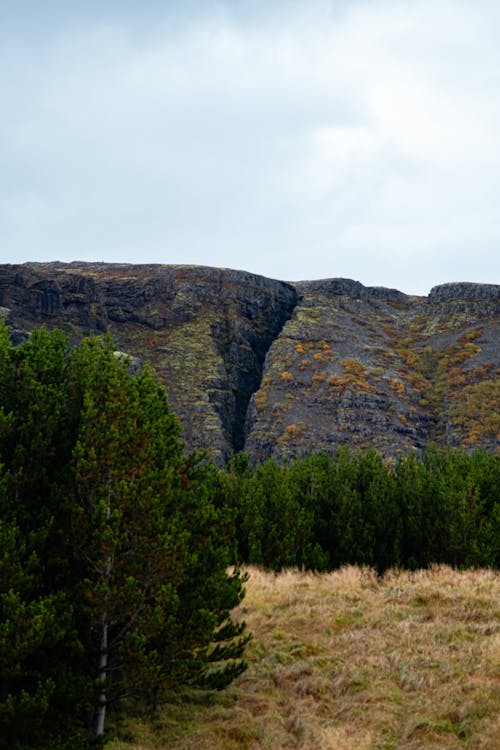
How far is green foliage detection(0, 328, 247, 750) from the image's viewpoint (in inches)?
395

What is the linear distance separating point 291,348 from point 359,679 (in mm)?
92424

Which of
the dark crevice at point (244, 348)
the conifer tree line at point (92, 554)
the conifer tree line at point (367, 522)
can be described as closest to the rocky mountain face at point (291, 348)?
the dark crevice at point (244, 348)

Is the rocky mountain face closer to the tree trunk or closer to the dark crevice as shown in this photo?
the dark crevice

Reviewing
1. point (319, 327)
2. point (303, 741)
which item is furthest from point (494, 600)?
point (319, 327)

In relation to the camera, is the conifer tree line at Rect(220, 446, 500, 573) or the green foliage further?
the conifer tree line at Rect(220, 446, 500, 573)

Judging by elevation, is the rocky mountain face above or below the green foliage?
above

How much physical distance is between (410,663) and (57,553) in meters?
8.80

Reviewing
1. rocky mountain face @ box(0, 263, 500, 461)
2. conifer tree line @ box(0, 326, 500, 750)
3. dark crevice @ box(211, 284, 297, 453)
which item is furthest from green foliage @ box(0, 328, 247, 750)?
dark crevice @ box(211, 284, 297, 453)

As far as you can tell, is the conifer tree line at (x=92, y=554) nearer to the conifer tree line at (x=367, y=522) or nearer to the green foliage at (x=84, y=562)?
the green foliage at (x=84, y=562)

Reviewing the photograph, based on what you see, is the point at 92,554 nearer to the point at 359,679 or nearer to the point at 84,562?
the point at 84,562

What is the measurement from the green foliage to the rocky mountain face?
60686 millimetres

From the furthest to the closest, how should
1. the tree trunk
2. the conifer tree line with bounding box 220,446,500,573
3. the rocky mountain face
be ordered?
1. the rocky mountain face
2. the conifer tree line with bounding box 220,446,500,573
3. the tree trunk

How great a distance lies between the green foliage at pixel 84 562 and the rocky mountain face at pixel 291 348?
199ft

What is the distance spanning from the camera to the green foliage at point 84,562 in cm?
1003
